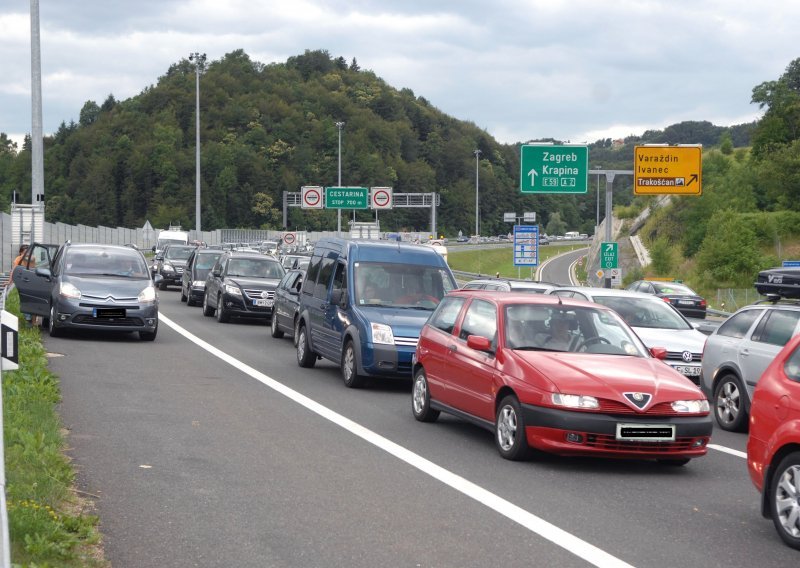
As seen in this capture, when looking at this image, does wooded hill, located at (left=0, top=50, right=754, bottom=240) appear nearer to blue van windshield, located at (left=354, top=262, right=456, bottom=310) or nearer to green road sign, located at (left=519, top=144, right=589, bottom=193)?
green road sign, located at (left=519, top=144, right=589, bottom=193)

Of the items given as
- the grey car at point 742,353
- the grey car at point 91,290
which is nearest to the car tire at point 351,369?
the grey car at point 742,353

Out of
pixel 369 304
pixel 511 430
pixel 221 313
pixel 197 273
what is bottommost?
pixel 221 313

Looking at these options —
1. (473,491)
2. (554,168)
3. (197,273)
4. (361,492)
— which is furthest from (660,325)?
(554,168)

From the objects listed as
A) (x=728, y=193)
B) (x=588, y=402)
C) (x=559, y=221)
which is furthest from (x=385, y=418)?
(x=559, y=221)

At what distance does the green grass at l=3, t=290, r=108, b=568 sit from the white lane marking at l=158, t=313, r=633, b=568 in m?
2.72

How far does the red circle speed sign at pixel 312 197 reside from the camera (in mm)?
79188

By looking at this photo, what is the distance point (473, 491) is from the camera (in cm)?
870

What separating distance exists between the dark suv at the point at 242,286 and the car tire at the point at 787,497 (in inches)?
780

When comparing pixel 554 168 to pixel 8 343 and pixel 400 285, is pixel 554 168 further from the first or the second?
pixel 8 343

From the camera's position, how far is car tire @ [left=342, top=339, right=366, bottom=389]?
15.4m

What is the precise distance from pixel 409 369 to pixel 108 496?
24.5ft

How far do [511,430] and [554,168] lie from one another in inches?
1238

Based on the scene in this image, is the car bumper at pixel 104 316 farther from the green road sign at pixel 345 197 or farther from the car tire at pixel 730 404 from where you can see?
the green road sign at pixel 345 197

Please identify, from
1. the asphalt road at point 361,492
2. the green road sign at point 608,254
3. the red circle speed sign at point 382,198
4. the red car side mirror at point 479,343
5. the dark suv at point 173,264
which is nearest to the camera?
the asphalt road at point 361,492
